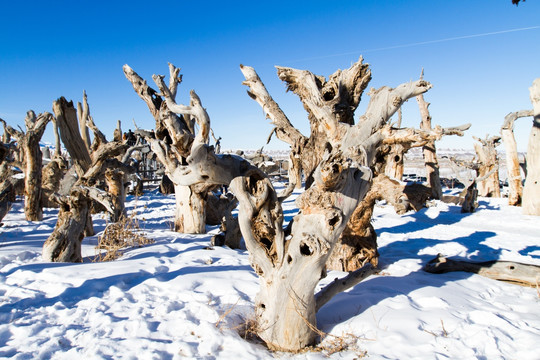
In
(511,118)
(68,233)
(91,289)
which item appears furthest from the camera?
(511,118)

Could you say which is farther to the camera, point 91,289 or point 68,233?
point 68,233

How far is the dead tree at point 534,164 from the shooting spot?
9.77 meters

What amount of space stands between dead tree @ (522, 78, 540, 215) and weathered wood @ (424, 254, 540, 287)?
716 cm

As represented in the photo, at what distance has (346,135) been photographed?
12.0ft

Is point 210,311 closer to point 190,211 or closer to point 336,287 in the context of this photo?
point 336,287

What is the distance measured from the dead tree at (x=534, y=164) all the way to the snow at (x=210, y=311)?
5.36m

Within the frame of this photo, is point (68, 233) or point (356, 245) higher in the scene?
point (68, 233)

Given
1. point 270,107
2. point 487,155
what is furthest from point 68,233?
point 487,155

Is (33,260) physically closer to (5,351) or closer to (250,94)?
(5,351)

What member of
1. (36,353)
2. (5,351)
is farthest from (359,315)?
(5,351)

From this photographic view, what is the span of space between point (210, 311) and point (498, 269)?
12.5 ft

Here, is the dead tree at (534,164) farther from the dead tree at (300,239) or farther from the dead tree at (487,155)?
the dead tree at (300,239)

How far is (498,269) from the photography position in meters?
4.38

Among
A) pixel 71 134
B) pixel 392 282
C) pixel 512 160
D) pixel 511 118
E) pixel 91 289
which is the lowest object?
pixel 392 282
